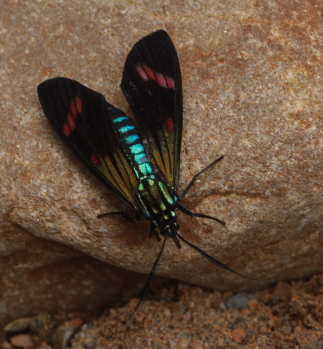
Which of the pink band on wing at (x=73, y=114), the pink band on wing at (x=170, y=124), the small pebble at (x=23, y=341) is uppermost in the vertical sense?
the pink band on wing at (x=73, y=114)

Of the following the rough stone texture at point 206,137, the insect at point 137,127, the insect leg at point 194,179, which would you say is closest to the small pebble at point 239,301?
the rough stone texture at point 206,137

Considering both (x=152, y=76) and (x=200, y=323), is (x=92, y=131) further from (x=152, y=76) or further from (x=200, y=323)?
(x=200, y=323)

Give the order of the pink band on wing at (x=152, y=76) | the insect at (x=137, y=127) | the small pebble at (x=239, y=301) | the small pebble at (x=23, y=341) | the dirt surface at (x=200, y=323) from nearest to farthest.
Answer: the insect at (x=137, y=127) < the pink band on wing at (x=152, y=76) < the dirt surface at (x=200, y=323) < the small pebble at (x=239, y=301) < the small pebble at (x=23, y=341)

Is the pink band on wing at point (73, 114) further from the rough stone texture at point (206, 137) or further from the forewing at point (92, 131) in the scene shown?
the rough stone texture at point (206, 137)

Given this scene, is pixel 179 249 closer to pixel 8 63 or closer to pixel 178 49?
pixel 178 49

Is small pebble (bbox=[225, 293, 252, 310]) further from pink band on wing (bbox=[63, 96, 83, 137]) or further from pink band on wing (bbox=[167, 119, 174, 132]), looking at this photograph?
pink band on wing (bbox=[63, 96, 83, 137])

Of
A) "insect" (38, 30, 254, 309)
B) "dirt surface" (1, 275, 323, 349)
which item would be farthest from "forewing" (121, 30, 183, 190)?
"dirt surface" (1, 275, 323, 349)

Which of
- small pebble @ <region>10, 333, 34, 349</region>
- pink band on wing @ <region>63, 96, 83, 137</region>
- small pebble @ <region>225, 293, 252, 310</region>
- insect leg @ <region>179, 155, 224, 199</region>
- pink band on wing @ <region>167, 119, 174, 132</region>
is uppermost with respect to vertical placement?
pink band on wing @ <region>63, 96, 83, 137</region>

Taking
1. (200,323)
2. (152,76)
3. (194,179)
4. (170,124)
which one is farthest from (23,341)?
(152,76)
